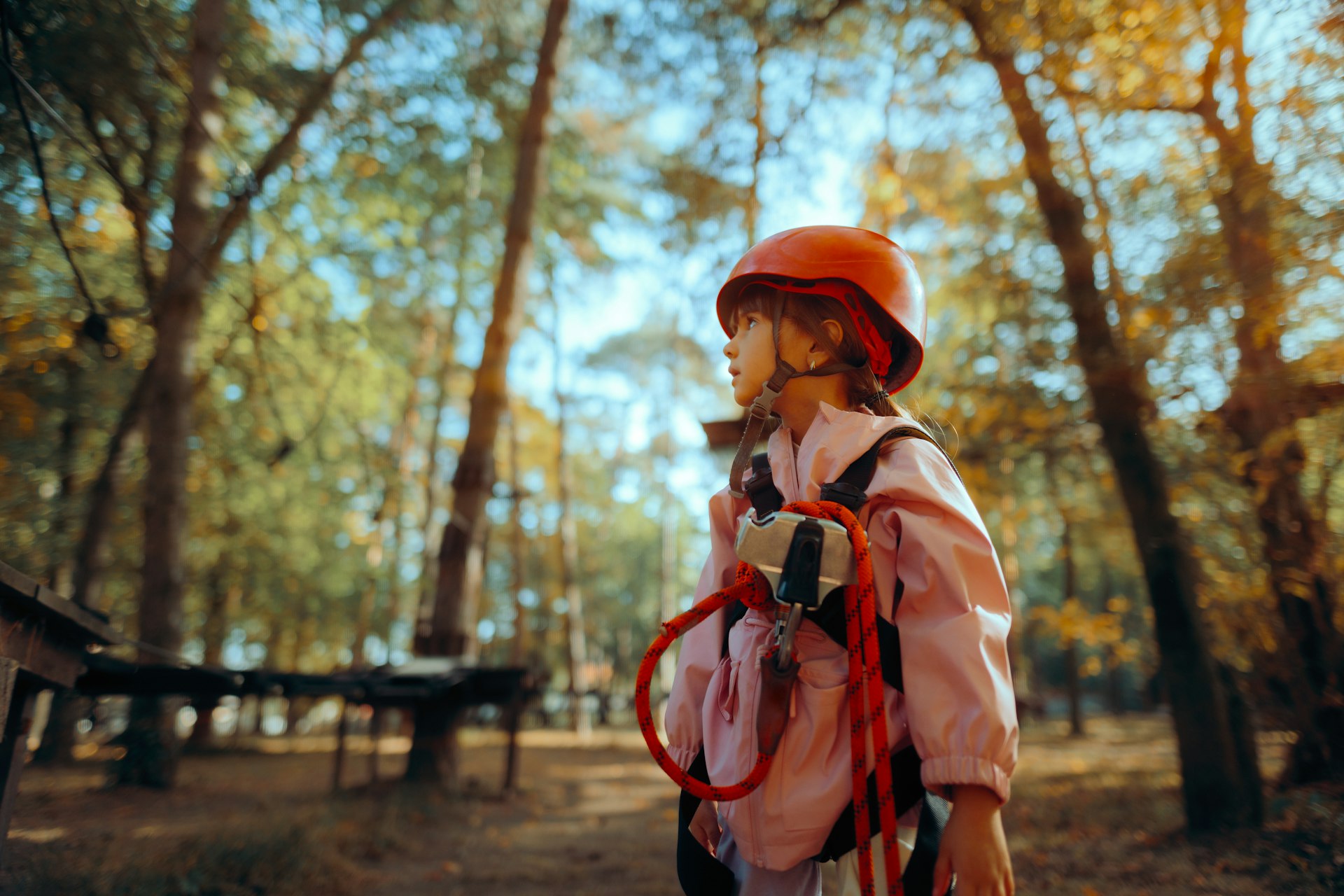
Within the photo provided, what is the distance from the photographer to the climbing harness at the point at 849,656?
1.39 m

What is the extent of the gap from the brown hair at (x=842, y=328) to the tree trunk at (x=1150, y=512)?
4282 mm

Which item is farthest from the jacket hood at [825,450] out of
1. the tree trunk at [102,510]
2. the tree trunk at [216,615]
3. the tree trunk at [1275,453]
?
A: the tree trunk at [216,615]

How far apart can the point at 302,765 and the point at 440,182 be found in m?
8.87

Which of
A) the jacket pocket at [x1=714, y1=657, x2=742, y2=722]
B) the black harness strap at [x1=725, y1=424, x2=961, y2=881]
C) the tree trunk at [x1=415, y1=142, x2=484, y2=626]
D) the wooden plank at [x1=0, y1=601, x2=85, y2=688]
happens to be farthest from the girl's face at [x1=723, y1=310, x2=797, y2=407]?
the tree trunk at [x1=415, y1=142, x2=484, y2=626]

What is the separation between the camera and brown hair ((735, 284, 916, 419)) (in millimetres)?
1930

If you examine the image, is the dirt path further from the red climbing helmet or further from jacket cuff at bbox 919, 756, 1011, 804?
Answer: the red climbing helmet

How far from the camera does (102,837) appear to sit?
3861 mm

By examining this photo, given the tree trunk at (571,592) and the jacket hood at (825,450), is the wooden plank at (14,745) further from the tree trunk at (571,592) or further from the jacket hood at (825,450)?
the tree trunk at (571,592)

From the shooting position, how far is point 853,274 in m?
1.90

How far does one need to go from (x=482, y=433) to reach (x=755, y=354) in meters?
6.64

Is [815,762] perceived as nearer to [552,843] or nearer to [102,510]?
[552,843]

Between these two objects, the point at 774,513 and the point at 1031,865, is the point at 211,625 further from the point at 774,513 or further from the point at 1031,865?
the point at 774,513

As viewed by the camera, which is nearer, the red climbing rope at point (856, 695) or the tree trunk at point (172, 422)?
the red climbing rope at point (856, 695)

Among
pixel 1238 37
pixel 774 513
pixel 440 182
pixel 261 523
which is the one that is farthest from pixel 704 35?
pixel 261 523
